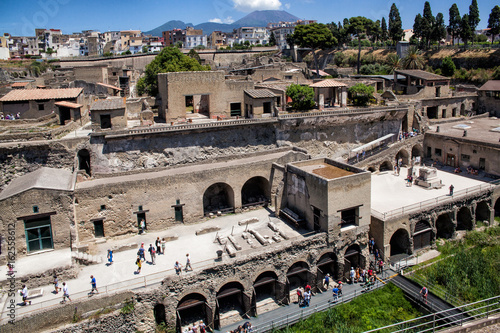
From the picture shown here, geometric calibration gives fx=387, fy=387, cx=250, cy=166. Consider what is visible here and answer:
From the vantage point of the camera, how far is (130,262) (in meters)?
23.5

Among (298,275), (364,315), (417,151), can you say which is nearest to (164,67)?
(417,151)

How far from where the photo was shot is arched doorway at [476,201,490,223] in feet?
107

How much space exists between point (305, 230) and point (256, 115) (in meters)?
15.8

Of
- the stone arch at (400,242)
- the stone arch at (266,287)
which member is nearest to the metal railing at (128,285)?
the stone arch at (266,287)

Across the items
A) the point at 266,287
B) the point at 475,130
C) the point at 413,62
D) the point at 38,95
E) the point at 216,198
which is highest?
the point at 413,62

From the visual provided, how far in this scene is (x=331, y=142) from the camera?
4122 cm

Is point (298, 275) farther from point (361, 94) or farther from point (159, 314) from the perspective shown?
point (361, 94)

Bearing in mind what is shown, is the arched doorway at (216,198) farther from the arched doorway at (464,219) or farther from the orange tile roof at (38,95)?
the arched doorway at (464,219)

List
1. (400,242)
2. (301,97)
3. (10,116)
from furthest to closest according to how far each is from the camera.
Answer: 1. (301,97)
2. (10,116)
3. (400,242)

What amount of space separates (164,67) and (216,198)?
2632cm

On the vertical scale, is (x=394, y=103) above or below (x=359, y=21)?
below

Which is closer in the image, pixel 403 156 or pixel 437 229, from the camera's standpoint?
pixel 437 229

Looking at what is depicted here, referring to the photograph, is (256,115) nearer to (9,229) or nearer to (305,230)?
(305,230)

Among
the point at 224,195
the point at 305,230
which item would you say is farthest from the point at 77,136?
the point at 305,230
